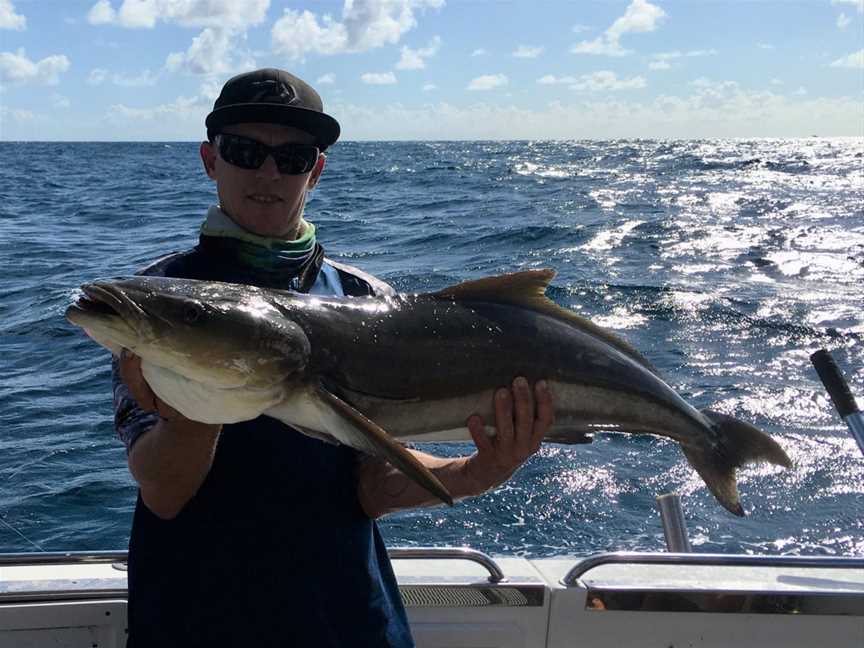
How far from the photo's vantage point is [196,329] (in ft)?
7.61

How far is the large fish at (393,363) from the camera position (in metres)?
2.28

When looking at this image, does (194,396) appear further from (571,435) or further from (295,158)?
(571,435)

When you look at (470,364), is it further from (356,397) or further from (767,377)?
(767,377)

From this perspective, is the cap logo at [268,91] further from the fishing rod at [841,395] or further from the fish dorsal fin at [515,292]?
the fishing rod at [841,395]

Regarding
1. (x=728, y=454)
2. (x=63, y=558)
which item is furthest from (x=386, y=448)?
(x=63, y=558)

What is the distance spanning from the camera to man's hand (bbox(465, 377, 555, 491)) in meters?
2.71

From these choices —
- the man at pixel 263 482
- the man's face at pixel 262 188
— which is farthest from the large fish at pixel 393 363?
the man's face at pixel 262 188

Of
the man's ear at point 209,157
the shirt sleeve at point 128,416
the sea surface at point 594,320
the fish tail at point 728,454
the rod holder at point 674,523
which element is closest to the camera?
the shirt sleeve at point 128,416

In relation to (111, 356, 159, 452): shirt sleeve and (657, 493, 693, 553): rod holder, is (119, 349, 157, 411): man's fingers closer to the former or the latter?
(111, 356, 159, 452): shirt sleeve

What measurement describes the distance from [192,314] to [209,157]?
0.91m

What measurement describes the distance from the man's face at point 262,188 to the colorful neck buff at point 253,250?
0.12 ft

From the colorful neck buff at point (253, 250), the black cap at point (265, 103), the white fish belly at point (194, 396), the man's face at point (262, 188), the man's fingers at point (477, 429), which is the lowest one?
the man's fingers at point (477, 429)

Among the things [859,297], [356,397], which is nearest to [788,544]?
[356,397]

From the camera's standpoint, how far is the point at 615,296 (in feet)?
49.1
